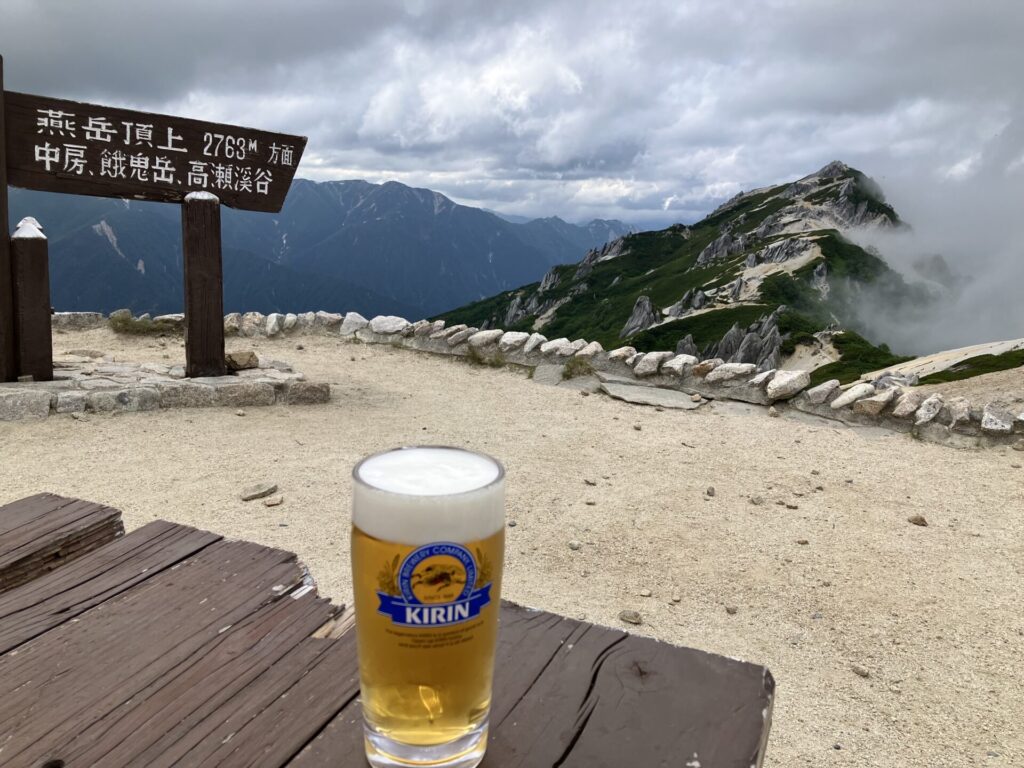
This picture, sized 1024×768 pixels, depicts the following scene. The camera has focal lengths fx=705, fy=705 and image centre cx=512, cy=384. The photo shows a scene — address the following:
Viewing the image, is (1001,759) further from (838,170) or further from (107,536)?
(838,170)

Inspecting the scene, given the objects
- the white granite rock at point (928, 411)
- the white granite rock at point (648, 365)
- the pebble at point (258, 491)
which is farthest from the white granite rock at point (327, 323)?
the white granite rock at point (928, 411)

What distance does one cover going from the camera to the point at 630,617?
3.96m

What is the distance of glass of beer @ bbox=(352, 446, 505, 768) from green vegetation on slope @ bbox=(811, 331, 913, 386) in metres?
37.8

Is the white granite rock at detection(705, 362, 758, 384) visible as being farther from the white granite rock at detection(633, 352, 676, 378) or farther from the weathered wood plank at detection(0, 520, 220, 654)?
the weathered wood plank at detection(0, 520, 220, 654)

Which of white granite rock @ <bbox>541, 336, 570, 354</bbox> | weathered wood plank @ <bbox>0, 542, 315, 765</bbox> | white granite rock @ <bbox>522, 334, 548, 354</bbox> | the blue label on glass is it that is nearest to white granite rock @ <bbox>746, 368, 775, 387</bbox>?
white granite rock @ <bbox>541, 336, 570, 354</bbox>

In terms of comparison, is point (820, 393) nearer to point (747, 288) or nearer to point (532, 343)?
point (532, 343)

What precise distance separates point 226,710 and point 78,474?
5.51m

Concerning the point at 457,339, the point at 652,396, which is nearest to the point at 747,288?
the point at 457,339

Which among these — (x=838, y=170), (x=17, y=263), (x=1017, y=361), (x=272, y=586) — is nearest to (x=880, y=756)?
(x=272, y=586)

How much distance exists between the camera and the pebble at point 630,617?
394 centimetres

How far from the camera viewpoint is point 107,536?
199 centimetres

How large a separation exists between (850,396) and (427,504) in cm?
859

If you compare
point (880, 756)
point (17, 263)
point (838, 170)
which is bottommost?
point (880, 756)

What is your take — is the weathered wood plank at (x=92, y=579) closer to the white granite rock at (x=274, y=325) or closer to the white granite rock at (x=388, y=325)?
the white granite rock at (x=388, y=325)
